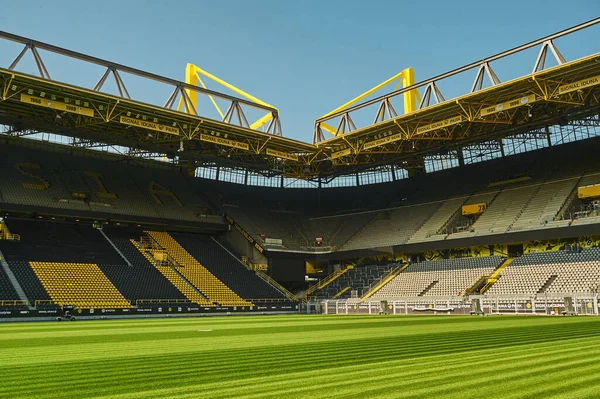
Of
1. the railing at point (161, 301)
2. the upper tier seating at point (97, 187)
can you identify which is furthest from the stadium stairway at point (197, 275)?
the railing at point (161, 301)

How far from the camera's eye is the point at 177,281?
141 feet

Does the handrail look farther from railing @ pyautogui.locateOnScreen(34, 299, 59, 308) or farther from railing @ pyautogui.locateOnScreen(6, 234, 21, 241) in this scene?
railing @ pyautogui.locateOnScreen(6, 234, 21, 241)

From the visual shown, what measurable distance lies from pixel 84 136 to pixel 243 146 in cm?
1373

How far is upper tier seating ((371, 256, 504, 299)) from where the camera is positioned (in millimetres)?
38888

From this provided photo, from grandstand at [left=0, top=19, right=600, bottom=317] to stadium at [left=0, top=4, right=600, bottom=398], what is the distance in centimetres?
18

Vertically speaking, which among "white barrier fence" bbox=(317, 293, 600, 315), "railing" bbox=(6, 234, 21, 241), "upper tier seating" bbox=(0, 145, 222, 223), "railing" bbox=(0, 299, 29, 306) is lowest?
"white barrier fence" bbox=(317, 293, 600, 315)

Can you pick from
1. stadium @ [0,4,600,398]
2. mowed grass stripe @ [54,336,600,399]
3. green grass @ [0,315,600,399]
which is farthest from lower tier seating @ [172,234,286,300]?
mowed grass stripe @ [54,336,600,399]

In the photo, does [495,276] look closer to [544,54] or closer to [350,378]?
[544,54]

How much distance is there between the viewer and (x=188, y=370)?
8312 mm

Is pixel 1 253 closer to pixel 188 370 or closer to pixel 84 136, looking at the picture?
pixel 84 136

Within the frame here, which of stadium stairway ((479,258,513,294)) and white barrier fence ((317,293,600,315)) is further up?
stadium stairway ((479,258,513,294))

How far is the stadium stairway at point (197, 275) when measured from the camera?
140 feet

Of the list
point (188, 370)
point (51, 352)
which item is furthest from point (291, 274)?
point (188, 370)

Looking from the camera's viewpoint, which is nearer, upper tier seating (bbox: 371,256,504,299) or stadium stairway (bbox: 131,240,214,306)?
upper tier seating (bbox: 371,256,504,299)
